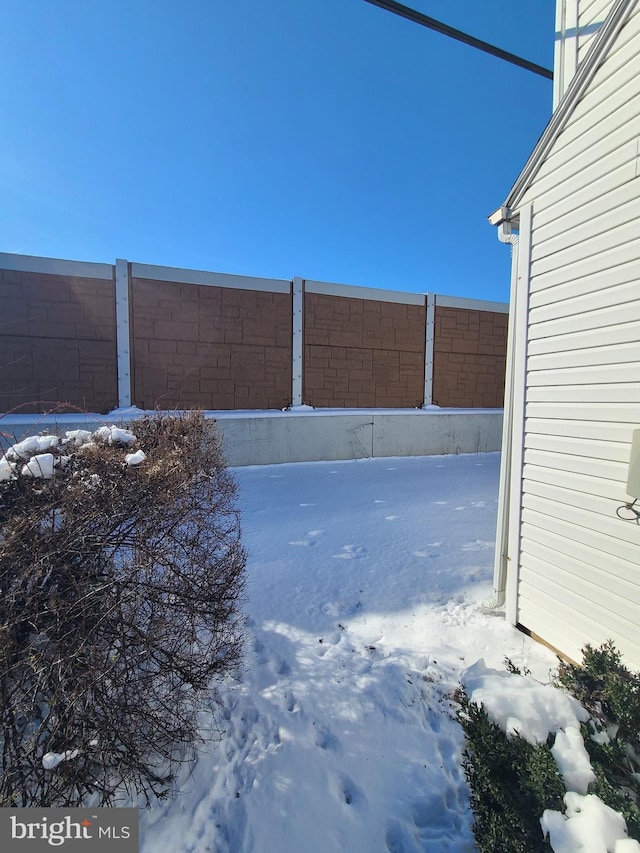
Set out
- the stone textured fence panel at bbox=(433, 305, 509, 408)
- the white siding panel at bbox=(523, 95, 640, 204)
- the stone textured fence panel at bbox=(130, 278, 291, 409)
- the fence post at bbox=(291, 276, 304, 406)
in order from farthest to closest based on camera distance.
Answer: the stone textured fence panel at bbox=(433, 305, 509, 408), the fence post at bbox=(291, 276, 304, 406), the stone textured fence panel at bbox=(130, 278, 291, 409), the white siding panel at bbox=(523, 95, 640, 204)

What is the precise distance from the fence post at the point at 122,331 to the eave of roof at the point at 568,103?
7.63 meters

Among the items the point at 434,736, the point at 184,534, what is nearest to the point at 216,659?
the point at 184,534

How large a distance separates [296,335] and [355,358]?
5.51ft

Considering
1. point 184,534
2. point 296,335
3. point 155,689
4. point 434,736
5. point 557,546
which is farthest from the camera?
point 296,335

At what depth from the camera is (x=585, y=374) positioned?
2330 millimetres

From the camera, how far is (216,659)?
6.34ft

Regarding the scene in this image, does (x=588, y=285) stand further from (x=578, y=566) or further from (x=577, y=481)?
(x=578, y=566)

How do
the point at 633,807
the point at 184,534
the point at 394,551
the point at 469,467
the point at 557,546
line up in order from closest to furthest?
the point at 633,807 < the point at 184,534 < the point at 557,546 < the point at 394,551 < the point at 469,467

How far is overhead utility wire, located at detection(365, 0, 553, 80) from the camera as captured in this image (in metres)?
2.74

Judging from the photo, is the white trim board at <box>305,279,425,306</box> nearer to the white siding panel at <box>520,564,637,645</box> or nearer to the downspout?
the downspout

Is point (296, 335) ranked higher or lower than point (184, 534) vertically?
higher

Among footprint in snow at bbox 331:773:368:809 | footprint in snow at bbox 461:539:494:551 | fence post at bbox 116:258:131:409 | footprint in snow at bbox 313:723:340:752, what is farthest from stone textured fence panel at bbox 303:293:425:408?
footprint in snow at bbox 331:773:368:809

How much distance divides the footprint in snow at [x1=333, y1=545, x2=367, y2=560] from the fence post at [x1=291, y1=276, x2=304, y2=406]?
564cm

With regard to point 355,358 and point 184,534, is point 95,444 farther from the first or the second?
point 355,358
